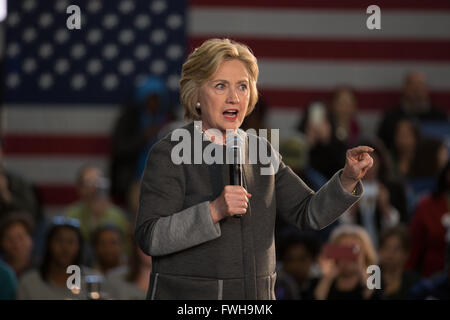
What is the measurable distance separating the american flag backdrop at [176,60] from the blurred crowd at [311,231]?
472 mm

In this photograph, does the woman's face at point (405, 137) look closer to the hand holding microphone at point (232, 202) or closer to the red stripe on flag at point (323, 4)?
the red stripe on flag at point (323, 4)

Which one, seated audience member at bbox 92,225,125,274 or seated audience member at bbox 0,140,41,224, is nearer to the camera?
seated audience member at bbox 92,225,125,274

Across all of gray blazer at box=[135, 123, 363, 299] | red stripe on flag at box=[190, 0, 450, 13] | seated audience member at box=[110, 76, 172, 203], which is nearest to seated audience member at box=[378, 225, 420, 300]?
seated audience member at box=[110, 76, 172, 203]

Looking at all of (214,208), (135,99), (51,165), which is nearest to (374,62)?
(135,99)

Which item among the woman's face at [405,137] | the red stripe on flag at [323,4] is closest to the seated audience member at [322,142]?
the woman's face at [405,137]

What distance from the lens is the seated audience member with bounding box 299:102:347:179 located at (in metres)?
6.01

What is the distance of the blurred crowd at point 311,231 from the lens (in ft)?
15.2

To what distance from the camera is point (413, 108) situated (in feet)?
22.8

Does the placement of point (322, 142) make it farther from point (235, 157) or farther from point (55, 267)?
point (235, 157)

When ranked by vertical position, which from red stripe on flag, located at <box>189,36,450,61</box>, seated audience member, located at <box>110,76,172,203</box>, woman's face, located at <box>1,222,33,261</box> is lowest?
woman's face, located at <box>1,222,33,261</box>

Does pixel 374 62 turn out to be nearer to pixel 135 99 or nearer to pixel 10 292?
pixel 135 99

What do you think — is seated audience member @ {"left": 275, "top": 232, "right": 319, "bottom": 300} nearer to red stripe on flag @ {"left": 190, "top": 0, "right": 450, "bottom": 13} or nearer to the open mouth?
the open mouth

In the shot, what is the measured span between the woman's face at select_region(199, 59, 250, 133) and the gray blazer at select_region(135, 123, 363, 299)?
79 millimetres

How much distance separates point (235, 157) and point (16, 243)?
3.17 metres
